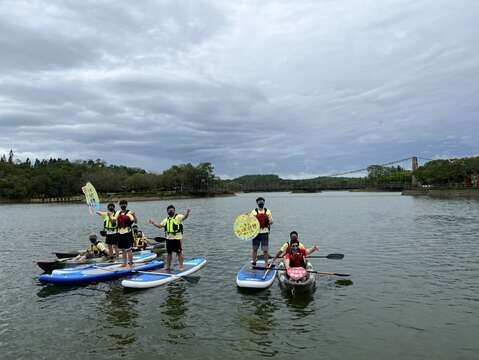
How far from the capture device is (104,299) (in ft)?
45.6

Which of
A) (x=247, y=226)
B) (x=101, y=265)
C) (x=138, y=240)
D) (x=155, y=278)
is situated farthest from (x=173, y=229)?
(x=138, y=240)

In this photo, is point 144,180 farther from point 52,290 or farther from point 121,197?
point 52,290

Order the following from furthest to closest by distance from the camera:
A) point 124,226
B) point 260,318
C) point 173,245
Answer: point 124,226 → point 173,245 → point 260,318

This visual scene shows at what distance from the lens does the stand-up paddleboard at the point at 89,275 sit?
1538 cm

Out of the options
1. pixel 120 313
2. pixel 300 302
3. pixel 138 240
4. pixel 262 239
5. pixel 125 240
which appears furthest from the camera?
pixel 138 240

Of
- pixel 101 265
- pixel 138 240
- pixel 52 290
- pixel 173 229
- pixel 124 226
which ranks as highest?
pixel 124 226

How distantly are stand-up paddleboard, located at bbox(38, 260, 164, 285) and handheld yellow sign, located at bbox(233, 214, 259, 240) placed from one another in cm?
457

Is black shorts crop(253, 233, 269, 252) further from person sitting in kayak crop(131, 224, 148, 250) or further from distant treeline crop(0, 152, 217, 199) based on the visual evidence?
distant treeline crop(0, 152, 217, 199)

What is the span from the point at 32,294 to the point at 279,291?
8916mm

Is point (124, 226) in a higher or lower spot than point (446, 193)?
lower

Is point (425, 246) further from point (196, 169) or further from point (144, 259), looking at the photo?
point (196, 169)

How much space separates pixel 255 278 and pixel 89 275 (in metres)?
6.38

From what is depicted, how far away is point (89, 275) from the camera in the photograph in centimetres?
1567

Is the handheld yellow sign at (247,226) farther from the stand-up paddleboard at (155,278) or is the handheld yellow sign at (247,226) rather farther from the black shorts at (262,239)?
the stand-up paddleboard at (155,278)
